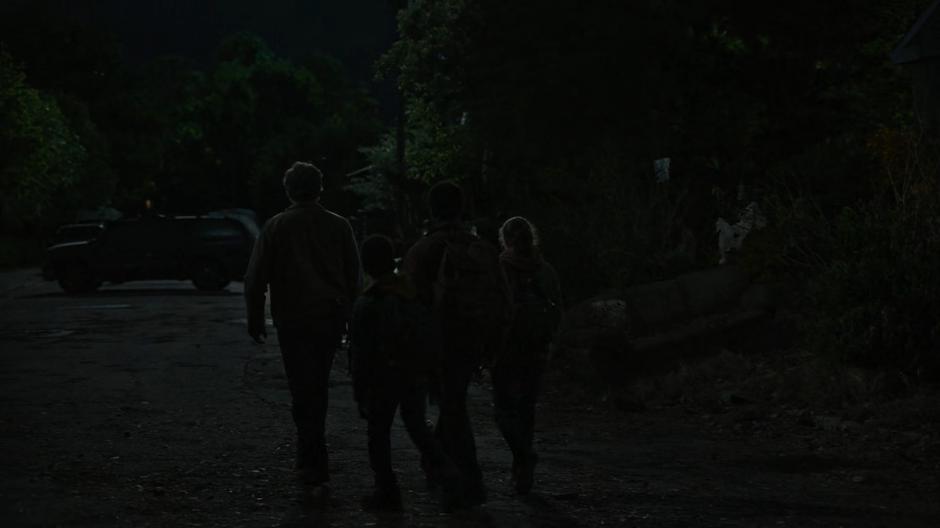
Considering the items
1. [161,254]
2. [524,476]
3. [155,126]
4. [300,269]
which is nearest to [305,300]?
[300,269]

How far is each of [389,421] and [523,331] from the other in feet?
3.78

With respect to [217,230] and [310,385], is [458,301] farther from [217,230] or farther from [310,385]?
[217,230]

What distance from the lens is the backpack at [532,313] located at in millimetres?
8375

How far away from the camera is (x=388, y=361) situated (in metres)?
7.48

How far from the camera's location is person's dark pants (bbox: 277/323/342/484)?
322 inches

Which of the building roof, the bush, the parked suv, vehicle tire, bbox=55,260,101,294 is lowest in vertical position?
vehicle tire, bbox=55,260,101,294

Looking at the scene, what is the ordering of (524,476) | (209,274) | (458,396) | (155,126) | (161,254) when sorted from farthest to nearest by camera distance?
(155,126) < (209,274) < (161,254) < (524,476) < (458,396)

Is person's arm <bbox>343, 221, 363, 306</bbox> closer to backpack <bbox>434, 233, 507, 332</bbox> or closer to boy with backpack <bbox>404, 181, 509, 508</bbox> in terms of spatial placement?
boy with backpack <bbox>404, 181, 509, 508</bbox>

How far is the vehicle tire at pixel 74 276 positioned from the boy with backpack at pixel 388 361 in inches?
1062

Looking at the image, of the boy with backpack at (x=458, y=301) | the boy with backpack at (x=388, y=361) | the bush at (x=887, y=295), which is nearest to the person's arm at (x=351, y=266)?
the boy with backpack at (x=458, y=301)

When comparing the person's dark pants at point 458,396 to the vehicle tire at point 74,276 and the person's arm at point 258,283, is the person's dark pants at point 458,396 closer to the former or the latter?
the person's arm at point 258,283

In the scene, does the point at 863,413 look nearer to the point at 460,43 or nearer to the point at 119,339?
the point at 119,339

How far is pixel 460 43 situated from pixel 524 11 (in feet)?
20.9

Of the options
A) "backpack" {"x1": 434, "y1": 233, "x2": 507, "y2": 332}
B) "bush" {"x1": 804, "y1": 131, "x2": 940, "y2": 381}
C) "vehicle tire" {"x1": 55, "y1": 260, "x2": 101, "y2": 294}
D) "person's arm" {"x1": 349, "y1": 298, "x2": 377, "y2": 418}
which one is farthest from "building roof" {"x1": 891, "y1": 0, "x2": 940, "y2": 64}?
"person's arm" {"x1": 349, "y1": 298, "x2": 377, "y2": 418}
